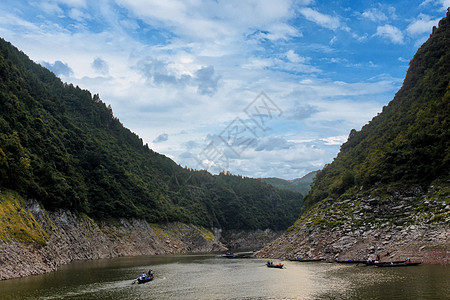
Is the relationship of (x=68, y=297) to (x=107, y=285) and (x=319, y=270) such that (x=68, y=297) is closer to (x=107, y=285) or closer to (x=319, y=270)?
(x=107, y=285)

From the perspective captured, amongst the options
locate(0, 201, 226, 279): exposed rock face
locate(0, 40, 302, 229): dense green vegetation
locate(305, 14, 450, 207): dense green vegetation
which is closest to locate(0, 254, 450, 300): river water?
locate(0, 201, 226, 279): exposed rock face

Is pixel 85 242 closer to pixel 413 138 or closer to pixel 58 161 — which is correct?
pixel 58 161

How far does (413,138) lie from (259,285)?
59.5 meters

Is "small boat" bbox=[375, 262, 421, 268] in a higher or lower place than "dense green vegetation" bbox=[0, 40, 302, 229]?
lower

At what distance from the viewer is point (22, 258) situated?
210 feet

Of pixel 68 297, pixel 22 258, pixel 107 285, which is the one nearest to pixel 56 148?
pixel 22 258

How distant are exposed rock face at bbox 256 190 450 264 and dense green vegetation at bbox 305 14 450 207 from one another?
6.27 meters

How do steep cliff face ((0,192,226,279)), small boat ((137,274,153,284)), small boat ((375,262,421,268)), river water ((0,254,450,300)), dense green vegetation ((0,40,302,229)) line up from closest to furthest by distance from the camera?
river water ((0,254,450,300)), small boat ((375,262,421,268)), steep cliff face ((0,192,226,279)), small boat ((137,274,153,284)), dense green vegetation ((0,40,302,229))

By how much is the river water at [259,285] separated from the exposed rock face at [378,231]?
20.1ft

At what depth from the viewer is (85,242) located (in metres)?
110

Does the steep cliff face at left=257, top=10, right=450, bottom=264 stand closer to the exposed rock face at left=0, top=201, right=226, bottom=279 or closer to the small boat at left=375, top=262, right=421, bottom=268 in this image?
the small boat at left=375, top=262, right=421, bottom=268

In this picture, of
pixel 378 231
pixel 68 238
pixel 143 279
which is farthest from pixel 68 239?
pixel 378 231

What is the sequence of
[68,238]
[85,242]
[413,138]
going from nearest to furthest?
[413,138] → [68,238] → [85,242]

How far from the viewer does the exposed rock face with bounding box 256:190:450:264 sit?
64.9 metres
